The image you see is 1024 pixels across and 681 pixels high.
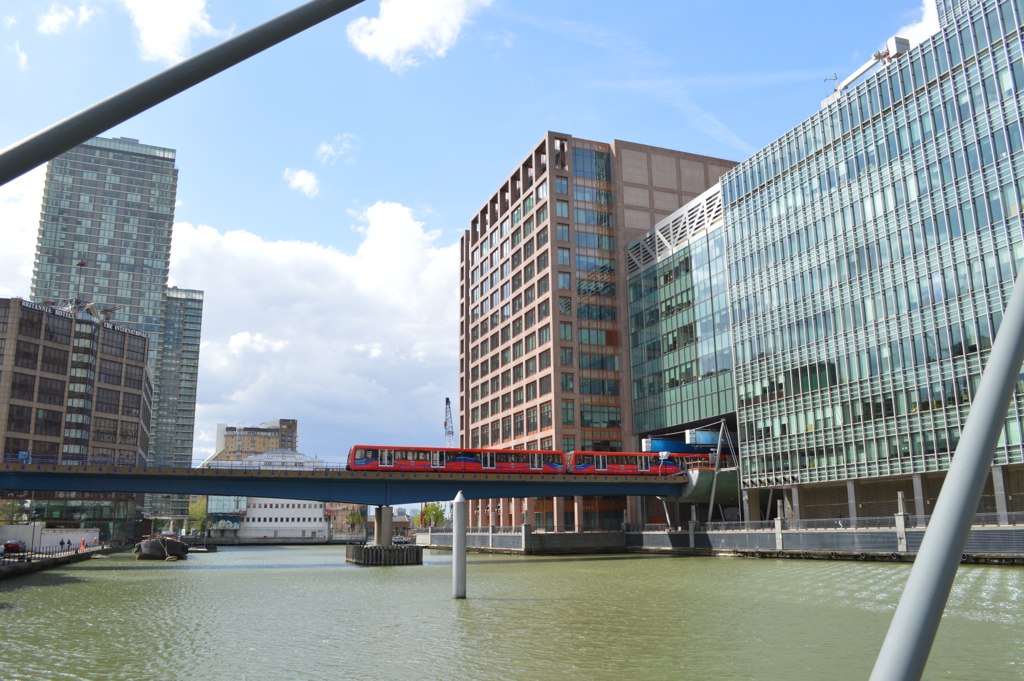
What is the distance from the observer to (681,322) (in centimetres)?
10775

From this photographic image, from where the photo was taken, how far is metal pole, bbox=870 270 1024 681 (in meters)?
3.82

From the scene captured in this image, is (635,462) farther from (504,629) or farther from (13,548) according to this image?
(504,629)

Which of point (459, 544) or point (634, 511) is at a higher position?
point (634, 511)

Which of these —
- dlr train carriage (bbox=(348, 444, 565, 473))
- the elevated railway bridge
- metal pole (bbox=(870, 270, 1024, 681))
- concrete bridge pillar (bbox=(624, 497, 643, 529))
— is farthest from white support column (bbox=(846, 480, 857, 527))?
metal pole (bbox=(870, 270, 1024, 681))

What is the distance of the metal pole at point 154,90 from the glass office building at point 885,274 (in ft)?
216

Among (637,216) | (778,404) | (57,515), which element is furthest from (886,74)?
(57,515)

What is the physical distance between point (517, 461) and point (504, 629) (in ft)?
191

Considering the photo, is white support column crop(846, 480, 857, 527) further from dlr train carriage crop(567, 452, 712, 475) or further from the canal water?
the canal water

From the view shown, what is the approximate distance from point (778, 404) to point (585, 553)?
29057 mm

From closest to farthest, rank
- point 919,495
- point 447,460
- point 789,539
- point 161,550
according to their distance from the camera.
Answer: point 919,495, point 789,539, point 447,460, point 161,550

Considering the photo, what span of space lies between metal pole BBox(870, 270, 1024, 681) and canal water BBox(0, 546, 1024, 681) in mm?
16544

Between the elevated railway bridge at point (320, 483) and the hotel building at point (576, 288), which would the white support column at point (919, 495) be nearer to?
the elevated railway bridge at point (320, 483)

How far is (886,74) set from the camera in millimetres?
74625

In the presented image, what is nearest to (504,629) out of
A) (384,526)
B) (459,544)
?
(459,544)
